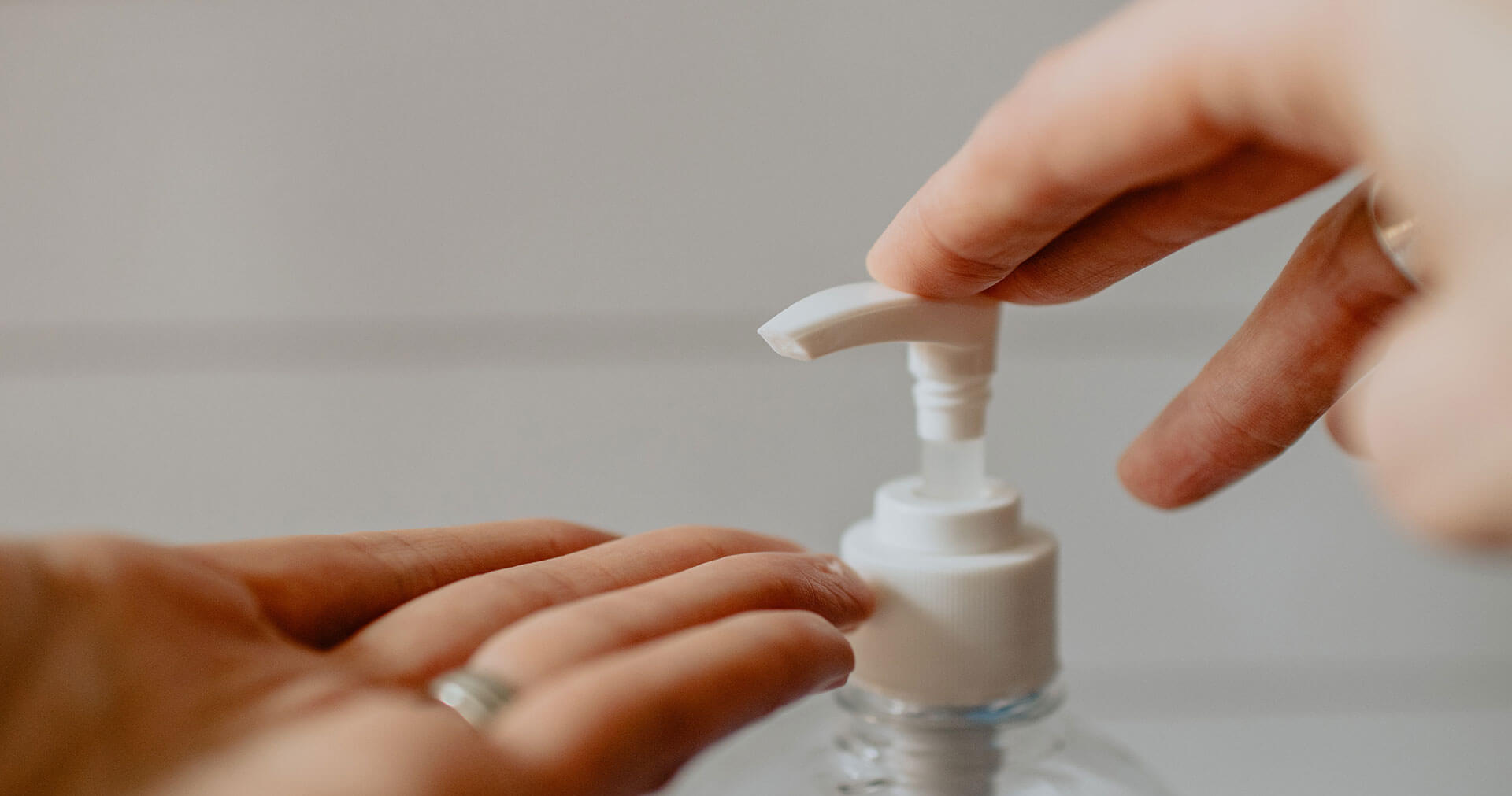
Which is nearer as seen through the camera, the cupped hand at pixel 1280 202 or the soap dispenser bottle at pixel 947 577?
the cupped hand at pixel 1280 202

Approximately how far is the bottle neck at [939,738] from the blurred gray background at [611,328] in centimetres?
9

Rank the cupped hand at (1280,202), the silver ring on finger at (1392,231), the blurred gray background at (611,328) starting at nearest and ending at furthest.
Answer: the cupped hand at (1280,202)
the silver ring on finger at (1392,231)
the blurred gray background at (611,328)

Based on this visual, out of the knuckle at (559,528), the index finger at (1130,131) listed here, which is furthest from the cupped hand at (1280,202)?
the knuckle at (559,528)

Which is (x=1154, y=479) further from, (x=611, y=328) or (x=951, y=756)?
(x=611, y=328)

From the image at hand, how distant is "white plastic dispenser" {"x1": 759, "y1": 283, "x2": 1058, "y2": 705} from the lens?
270 mm

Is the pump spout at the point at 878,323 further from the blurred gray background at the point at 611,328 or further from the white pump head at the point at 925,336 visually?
the blurred gray background at the point at 611,328

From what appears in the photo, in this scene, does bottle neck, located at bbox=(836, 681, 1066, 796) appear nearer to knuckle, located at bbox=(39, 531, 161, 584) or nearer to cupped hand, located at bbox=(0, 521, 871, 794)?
cupped hand, located at bbox=(0, 521, 871, 794)

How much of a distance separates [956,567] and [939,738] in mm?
57

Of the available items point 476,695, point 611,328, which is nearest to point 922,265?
point 476,695

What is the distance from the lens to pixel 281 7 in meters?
0.42

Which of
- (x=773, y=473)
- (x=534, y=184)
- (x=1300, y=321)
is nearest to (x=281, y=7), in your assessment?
(x=534, y=184)

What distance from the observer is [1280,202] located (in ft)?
0.74

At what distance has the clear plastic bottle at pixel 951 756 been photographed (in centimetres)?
30

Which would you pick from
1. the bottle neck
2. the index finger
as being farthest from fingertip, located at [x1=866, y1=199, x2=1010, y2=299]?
the bottle neck
